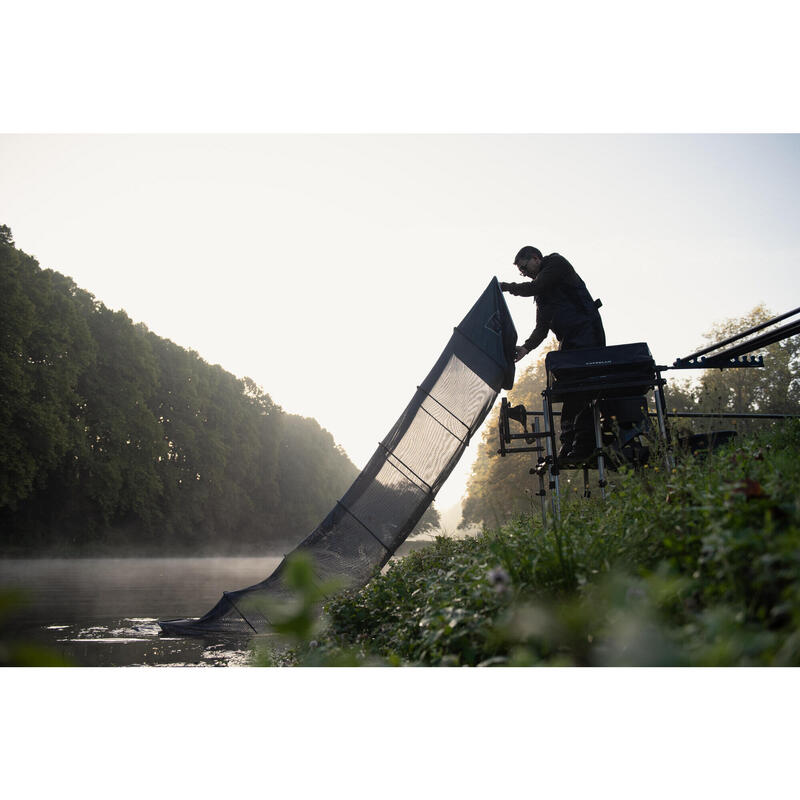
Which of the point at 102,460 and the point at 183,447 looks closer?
the point at 102,460

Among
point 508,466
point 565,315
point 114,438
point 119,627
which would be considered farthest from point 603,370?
point 114,438

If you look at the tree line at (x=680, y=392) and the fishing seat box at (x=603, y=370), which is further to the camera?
the tree line at (x=680, y=392)

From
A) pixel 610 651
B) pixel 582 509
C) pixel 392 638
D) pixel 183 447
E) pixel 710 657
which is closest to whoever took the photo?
pixel 710 657

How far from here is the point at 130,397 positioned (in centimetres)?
3297

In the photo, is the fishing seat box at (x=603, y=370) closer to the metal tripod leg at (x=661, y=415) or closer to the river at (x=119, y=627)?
the metal tripod leg at (x=661, y=415)

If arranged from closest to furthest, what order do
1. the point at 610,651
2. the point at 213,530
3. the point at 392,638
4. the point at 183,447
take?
the point at 610,651 < the point at 392,638 < the point at 183,447 < the point at 213,530

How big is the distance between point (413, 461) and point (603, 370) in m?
2.32

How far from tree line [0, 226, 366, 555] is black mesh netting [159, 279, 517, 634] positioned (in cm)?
2161

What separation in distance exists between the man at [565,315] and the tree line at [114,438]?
23048 mm

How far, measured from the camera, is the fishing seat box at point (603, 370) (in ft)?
17.1

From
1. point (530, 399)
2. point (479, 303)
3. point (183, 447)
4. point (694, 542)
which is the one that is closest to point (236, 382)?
point (183, 447)

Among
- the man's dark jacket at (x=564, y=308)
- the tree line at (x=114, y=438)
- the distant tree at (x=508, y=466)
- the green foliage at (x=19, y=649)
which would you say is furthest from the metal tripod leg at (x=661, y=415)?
the tree line at (x=114, y=438)

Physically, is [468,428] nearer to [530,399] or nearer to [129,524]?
[530,399]

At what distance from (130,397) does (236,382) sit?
1758 centimetres
